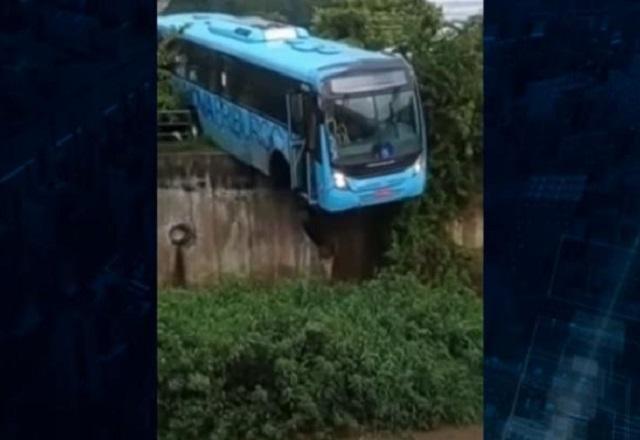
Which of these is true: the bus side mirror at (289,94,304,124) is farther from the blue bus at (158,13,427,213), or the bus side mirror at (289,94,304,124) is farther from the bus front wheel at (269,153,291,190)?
the bus front wheel at (269,153,291,190)

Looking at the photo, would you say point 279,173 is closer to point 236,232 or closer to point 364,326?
point 236,232

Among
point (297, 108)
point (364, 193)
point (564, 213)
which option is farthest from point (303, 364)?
point (564, 213)

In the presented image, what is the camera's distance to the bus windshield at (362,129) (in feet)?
18.0

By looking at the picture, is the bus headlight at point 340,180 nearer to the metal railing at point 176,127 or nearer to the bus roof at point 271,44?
the bus roof at point 271,44

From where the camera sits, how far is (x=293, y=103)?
551cm

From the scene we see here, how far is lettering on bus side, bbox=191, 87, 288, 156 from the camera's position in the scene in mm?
5516

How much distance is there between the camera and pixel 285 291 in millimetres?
5660

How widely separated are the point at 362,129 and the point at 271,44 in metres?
0.46
